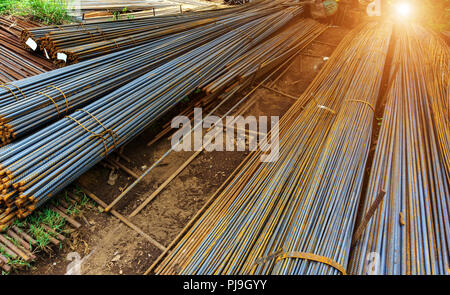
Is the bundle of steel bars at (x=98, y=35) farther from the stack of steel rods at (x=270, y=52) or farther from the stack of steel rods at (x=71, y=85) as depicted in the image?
the stack of steel rods at (x=270, y=52)

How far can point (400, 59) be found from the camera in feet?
17.5

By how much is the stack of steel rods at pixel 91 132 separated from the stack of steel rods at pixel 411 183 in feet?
8.70

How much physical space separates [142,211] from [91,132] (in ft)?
3.35

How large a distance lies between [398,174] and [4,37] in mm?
5983

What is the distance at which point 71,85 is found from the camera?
3375 mm

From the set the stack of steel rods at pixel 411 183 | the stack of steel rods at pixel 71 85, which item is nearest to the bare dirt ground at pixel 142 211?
the stack of steel rods at pixel 71 85

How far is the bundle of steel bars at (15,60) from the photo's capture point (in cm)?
395

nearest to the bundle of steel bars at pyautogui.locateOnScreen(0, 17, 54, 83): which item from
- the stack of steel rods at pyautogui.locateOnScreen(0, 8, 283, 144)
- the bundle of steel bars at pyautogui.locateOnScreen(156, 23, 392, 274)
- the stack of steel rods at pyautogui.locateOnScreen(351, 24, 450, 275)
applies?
the stack of steel rods at pyautogui.locateOnScreen(0, 8, 283, 144)

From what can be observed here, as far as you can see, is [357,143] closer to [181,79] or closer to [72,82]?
[181,79]

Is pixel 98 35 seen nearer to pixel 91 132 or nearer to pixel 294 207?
pixel 91 132
